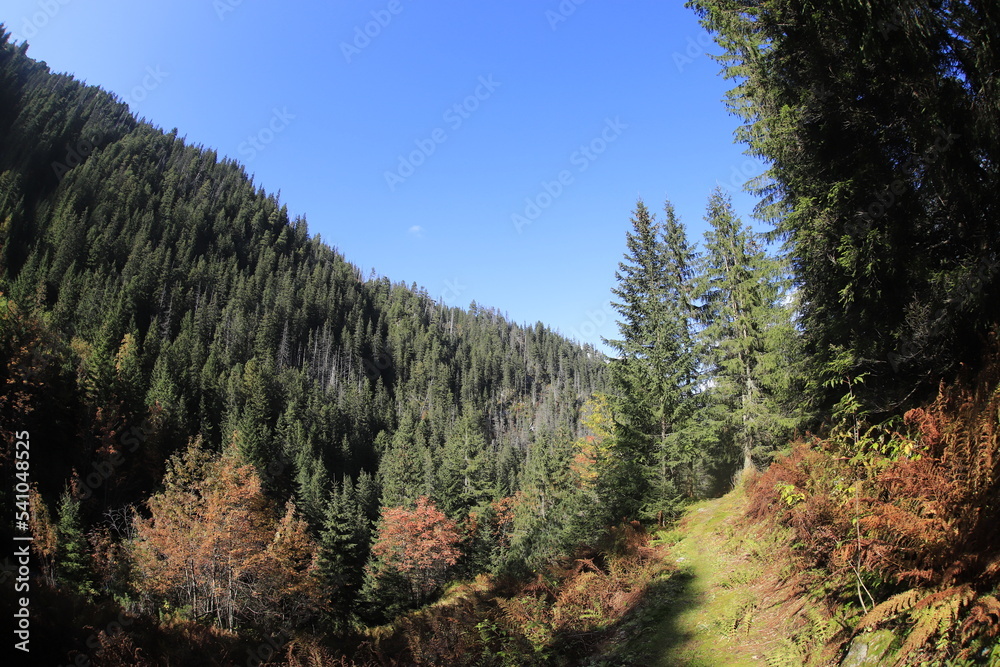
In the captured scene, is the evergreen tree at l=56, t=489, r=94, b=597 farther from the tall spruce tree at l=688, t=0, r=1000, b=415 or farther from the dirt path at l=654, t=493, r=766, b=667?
the tall spruce tree at l=688, t=0, r=1000, b=415

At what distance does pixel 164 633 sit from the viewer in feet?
32.4

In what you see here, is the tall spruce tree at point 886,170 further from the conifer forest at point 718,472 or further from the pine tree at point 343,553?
the pine tree at point 343,553

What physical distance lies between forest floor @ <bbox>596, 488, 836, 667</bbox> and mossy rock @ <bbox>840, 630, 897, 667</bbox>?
293 mm

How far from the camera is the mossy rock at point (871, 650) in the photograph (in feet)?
15.8

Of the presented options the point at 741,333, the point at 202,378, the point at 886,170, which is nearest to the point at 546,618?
the point at 886,170

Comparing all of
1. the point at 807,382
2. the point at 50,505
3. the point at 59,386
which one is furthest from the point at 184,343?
the point at 807,382

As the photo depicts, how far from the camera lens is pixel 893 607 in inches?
185

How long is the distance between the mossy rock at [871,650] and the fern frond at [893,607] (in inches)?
9.1

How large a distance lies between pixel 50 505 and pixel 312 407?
2014 inches

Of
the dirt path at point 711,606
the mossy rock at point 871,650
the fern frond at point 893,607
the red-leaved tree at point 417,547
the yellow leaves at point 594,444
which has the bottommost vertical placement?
the red-leaved tree at point 417,547

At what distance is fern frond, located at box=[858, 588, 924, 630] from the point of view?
15.1 feet

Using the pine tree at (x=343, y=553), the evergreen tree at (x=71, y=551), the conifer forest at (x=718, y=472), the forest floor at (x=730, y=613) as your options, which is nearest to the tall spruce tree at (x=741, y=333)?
the conifer forest at (x=718, y=472)

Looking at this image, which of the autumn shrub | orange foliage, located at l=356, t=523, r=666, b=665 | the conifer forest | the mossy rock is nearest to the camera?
the autumn shrub

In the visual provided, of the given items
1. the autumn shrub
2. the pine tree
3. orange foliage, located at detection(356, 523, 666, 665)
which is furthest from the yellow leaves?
the pine tree
